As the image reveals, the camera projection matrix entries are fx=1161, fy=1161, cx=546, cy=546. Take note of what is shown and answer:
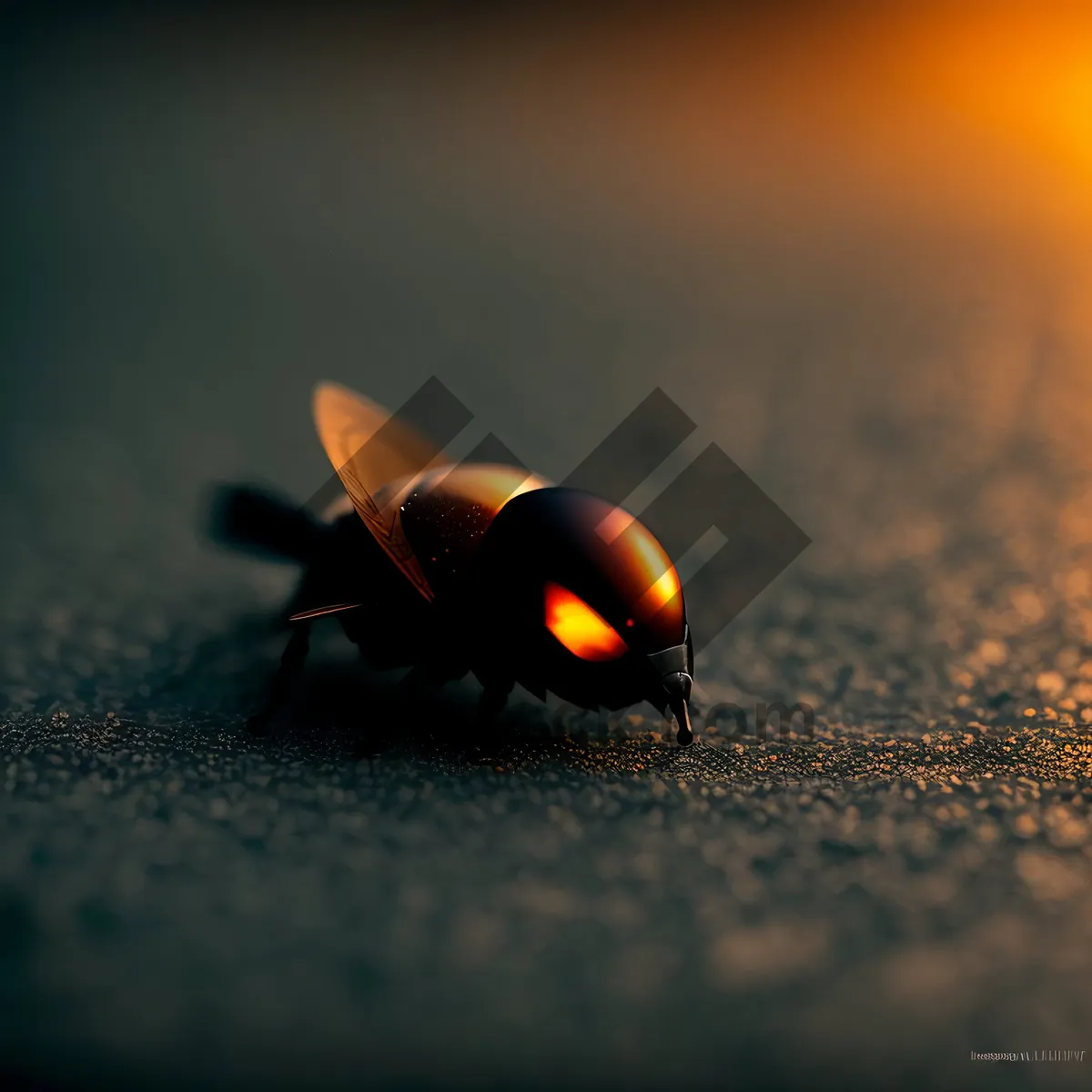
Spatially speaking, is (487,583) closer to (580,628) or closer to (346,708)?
(580,628)

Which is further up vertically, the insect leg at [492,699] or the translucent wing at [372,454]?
the translucent wing at [372,454]

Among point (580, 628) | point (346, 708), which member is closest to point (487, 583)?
point (580, 628)

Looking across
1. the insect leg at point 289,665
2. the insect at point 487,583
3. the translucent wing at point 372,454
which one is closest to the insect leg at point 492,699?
the insect at point 487,583

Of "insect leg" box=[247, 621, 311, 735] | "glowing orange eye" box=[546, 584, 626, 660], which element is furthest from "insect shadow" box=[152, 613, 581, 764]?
"glowing orange eye" box=[546, 584, 626, 660]

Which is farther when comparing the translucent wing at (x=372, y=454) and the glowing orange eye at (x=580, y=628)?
the translucent wing at (x=372, y=454)

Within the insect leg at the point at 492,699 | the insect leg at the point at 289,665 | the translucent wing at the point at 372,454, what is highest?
the translucent wing at the point at 372,454

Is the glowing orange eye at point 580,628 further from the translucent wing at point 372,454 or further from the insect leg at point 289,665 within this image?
the insect leg at point 289,665

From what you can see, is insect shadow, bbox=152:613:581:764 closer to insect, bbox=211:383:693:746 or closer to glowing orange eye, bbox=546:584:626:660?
insect, bbox=211:383:693:746
